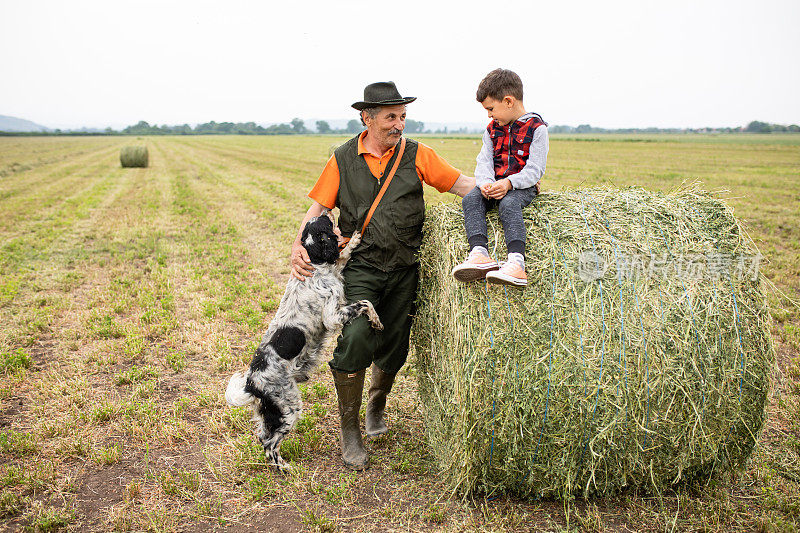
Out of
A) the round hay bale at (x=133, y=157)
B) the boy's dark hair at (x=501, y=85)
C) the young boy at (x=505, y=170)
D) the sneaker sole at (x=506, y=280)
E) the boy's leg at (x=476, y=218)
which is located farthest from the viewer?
the round hay bale at (x=133, y=157)

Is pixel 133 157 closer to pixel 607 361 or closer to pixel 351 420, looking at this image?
pixel 351 420

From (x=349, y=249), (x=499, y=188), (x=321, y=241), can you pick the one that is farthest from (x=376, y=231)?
(x=499, y=188)

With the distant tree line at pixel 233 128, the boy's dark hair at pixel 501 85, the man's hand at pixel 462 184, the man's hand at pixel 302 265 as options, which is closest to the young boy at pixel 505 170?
the boy's dark hair at pixel 501 85

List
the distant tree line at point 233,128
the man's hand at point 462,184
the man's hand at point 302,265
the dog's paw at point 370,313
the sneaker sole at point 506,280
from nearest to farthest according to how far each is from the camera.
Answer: the sneaker sole at point 506,280, the dog's paw at point 370,313, the man's hand at point 302,265, the man's hand at point 462,184, the distant tree line at point 233,128

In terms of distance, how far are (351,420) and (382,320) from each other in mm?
905

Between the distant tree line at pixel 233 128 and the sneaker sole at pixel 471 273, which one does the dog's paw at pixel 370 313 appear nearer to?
the sneaker sole at pixel 471 273

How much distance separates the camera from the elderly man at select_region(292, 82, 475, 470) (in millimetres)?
4305

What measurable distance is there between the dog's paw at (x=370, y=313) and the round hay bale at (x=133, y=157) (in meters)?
28.5

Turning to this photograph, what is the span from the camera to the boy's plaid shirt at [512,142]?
4.21m

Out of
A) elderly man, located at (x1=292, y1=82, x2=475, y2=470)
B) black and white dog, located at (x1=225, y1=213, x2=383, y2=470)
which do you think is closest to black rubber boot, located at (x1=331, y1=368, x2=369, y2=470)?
elderly man, located at (x1=292, y1=82, x2=475, y2=470)

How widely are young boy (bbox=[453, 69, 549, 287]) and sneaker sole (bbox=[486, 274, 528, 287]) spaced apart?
0.02 meters

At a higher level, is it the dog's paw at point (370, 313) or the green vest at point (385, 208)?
the green vest at point (385, 208)

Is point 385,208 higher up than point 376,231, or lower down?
higher up

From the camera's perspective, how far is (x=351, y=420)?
176 inches
